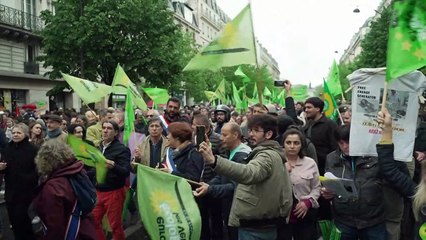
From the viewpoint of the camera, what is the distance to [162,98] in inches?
546

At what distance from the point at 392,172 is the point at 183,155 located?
205cm

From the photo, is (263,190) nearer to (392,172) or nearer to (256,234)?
(256,234)

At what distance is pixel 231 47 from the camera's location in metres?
5.98

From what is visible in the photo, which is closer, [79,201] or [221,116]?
[79,201]

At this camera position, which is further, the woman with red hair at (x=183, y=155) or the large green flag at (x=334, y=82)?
the large green flag at (x=334, y=82)

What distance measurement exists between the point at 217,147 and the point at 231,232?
1.04 m

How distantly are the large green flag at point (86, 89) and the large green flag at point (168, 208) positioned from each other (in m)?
4.50

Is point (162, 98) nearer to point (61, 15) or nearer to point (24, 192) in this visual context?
point (24, 192)

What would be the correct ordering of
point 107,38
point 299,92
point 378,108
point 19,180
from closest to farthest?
point 378,108, point 19,180, point 299,92, point 107,38

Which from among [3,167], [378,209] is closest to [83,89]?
[3,167]

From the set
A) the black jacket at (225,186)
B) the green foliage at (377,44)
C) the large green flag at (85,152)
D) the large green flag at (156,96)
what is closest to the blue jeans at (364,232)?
the black jacket at (225,186)

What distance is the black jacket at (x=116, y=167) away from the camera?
18.5ft

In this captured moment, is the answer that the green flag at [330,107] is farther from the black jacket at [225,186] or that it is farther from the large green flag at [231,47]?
the black jacket at [225,186]

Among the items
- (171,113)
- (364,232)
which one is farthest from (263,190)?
(171,113)
